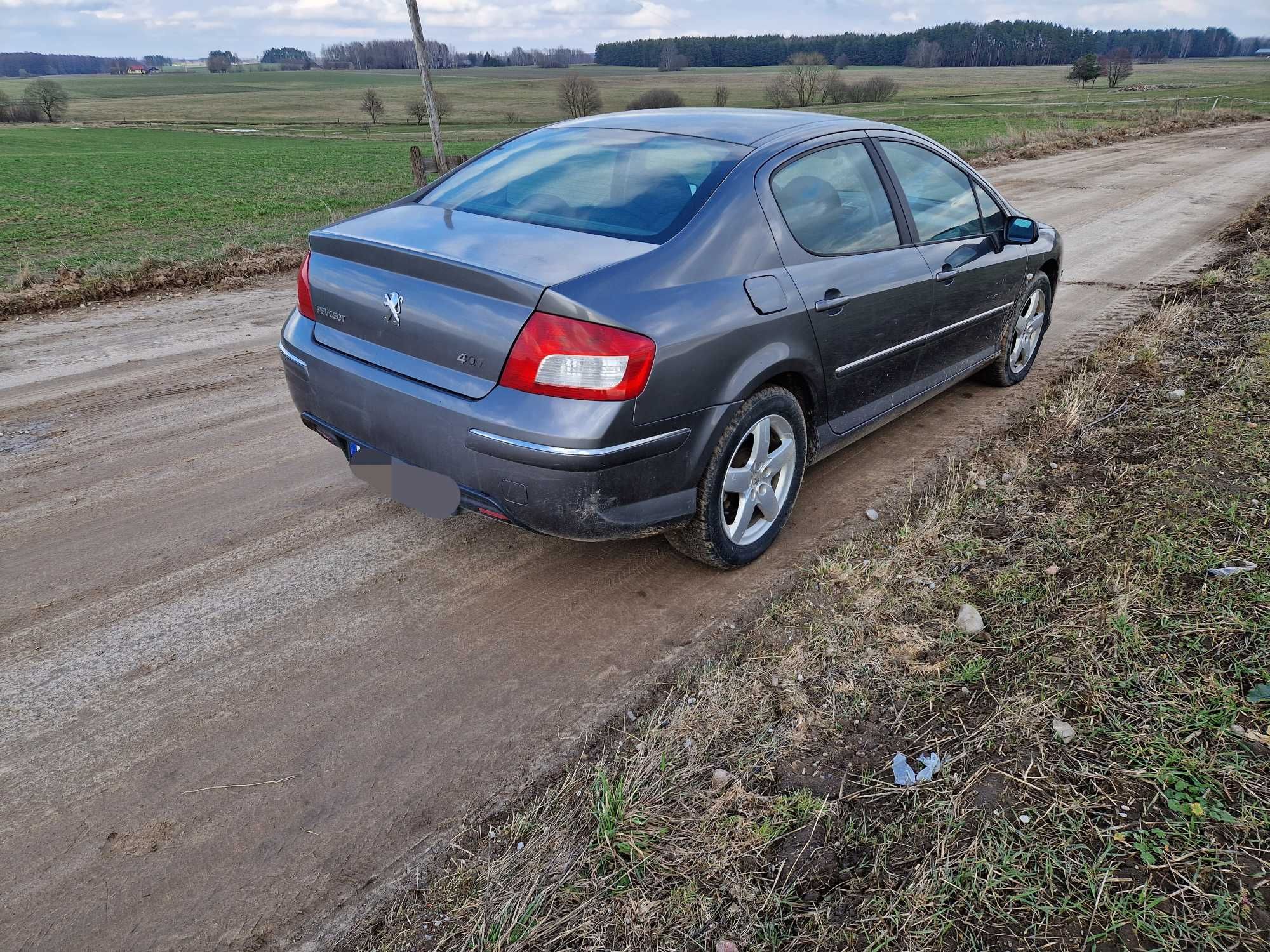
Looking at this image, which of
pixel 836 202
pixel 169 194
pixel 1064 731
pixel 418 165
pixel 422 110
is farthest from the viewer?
pixel 422 110

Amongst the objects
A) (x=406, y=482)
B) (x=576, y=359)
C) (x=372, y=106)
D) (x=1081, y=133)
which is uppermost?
(x=372, y=106)

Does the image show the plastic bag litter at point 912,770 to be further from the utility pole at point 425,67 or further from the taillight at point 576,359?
the utility pole at point 425,67

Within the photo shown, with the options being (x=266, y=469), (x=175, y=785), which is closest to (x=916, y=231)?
(x=266, y=469)

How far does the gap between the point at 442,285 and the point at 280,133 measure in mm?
65094

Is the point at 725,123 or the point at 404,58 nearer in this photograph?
the point at 725,123

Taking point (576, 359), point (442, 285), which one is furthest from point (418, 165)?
point (576, 359)

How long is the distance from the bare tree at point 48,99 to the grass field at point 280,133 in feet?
4.41

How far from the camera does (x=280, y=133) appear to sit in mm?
58469

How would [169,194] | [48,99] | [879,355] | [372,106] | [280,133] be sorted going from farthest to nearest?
[48,99]
[372,106]
[280,133]
[169,194]
[879,355]

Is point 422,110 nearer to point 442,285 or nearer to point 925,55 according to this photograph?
point 442,285

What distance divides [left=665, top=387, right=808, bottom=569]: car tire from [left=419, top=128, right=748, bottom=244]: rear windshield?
777 millimetres

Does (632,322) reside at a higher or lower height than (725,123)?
lower

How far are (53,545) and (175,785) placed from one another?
5.85ft

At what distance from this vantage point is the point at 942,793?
2232 millimetres
